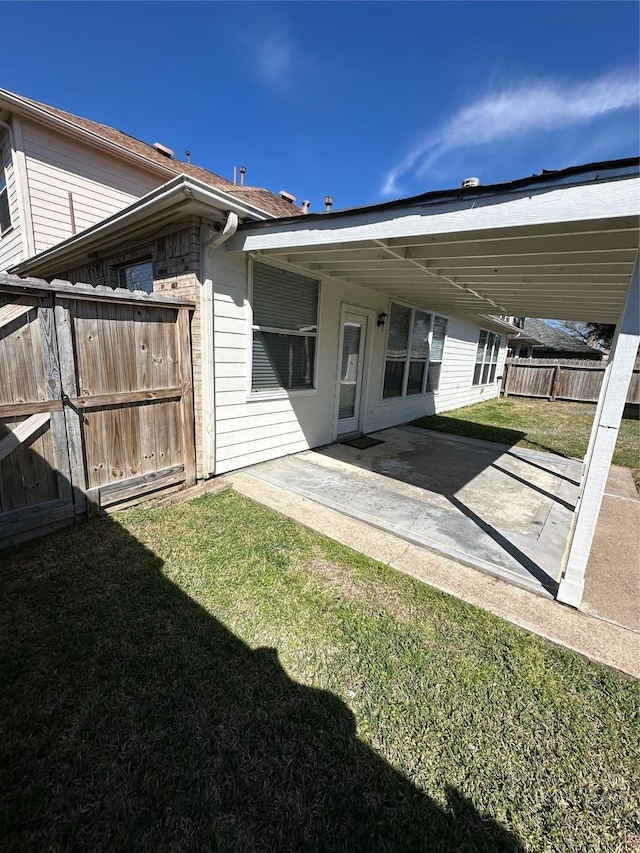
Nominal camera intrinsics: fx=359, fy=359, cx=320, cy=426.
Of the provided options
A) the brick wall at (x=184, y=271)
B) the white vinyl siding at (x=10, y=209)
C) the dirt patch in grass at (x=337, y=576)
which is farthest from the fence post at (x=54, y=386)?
the white vinyl siding at (x=10, y=209)

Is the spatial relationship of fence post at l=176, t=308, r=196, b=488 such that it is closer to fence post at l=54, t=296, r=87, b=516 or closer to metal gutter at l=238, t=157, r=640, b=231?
fence post at l=54, t=296, r=87, b=516

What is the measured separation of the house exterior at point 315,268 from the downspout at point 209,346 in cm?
2

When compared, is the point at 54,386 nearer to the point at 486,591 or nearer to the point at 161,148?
the point at 486,591

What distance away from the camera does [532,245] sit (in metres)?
2.97

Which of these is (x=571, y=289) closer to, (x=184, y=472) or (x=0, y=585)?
(x=184, y=472)

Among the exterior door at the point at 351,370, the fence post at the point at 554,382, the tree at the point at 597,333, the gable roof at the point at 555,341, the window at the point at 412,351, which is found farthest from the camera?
the tree at the point at 597,333

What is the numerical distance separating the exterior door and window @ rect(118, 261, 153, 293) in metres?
2.96

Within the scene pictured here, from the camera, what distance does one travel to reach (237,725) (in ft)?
5.60

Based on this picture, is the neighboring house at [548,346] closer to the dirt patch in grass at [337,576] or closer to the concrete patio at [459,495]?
the concrete patio at [459,495]

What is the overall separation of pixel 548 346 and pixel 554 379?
473 inches

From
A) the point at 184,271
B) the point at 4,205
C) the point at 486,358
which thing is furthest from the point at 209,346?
the point at 486,358

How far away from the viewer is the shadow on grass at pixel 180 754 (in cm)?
133

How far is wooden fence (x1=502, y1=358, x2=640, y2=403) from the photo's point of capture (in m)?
14.4

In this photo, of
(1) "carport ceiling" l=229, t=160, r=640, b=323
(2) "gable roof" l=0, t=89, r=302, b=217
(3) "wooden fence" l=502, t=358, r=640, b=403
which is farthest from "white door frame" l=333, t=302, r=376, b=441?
(3) "wooden fence" l=502, t=358, r=640, b=403
